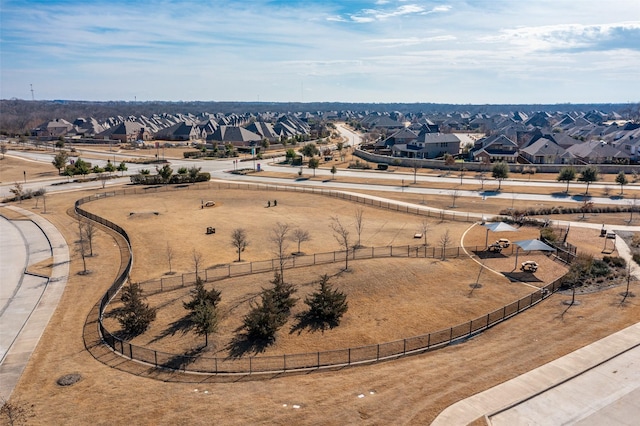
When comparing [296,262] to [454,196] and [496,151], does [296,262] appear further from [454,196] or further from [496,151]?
[496,151]

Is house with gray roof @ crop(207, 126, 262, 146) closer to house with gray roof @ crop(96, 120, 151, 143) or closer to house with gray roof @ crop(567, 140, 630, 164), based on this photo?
house with gray roof @ crop(96, 120, 151, 143)

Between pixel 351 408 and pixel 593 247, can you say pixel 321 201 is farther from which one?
pixel 351 408

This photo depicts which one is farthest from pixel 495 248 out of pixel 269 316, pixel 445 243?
pixel 269 316

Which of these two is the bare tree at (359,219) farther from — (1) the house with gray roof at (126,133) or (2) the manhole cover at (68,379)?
(1) the house with gray roof at (126,133)

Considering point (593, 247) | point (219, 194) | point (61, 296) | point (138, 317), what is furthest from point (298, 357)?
point (219, 194)

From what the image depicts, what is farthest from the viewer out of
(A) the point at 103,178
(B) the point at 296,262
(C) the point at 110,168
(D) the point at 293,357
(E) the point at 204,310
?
(C) the point at 110,168
